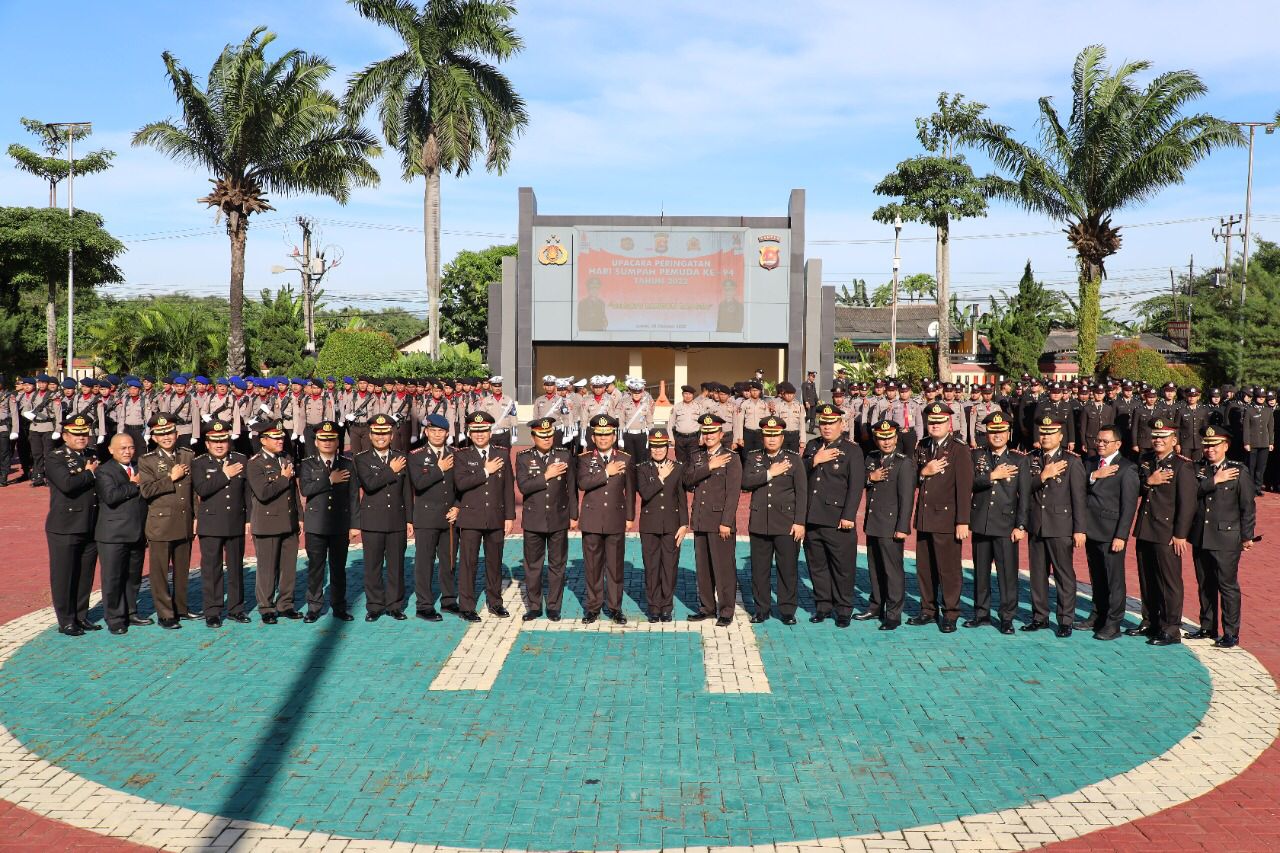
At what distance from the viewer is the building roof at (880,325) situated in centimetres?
5881

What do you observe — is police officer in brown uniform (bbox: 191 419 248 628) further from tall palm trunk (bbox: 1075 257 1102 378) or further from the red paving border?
tall palm trunk (bbox: 1075 257 1102 378)

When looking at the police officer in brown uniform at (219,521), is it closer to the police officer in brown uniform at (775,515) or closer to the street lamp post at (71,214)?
the police officer in brown uniform at (775,515)

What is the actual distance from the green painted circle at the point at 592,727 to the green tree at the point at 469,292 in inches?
2118

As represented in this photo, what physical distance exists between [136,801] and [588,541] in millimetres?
4415

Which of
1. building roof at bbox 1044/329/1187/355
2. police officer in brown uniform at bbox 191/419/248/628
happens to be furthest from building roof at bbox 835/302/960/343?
police officer in brown uniform at bbox 191/419/248/628

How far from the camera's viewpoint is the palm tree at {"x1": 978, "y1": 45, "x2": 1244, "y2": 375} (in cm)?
2731

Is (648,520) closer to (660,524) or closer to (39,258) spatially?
(660,524)

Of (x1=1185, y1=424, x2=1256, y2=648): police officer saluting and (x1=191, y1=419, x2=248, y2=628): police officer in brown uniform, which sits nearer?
(x1=1185, y1=424, x2=1256, y2=648): police officer saluting

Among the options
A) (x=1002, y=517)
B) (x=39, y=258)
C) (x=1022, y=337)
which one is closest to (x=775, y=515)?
(x=1002, y=517)

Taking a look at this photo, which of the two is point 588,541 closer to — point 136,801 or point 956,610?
point 956,610

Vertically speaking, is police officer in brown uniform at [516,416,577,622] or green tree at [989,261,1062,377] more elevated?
green tree at [989,261,1062,377]

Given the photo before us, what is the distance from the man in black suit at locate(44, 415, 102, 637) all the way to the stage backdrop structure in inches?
911

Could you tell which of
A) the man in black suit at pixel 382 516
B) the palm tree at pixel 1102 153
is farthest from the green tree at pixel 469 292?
the man in black suit at pixel 382 516

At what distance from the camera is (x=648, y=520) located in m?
9.11
